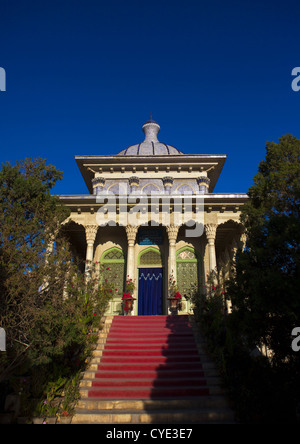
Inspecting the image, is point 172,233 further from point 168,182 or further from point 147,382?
point 147,382

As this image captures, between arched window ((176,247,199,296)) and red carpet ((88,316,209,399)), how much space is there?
5105mm

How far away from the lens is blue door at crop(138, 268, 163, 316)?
16172 millimetres

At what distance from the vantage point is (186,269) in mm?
16953

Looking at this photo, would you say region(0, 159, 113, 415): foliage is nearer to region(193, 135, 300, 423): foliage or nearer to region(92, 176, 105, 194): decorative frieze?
region(193, 135, 300, 423): foliage

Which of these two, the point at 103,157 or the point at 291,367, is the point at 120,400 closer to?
the point at 291,367

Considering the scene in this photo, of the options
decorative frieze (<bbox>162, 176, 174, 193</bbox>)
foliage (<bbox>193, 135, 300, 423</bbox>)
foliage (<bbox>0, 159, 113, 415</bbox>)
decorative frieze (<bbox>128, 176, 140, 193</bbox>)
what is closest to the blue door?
decorative frieze (<bbox>128, 176, 140, 193</bbox>)

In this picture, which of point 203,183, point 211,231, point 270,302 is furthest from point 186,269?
point 270,302

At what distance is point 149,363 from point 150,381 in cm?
87

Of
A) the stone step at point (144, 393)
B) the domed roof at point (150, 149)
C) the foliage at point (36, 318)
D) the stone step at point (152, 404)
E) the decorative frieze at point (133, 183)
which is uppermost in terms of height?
the domed roof at point (150, 149)

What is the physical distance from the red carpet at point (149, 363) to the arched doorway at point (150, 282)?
4688mm

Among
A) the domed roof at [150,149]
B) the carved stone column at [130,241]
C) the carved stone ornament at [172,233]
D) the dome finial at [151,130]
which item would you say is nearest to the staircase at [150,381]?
the carved stone column at [130,241]

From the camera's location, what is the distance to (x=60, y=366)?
24.2 feet

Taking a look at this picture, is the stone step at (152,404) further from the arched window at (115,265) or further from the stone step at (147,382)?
the arched window at (115,265)

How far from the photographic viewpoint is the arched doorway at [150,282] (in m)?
16.2
